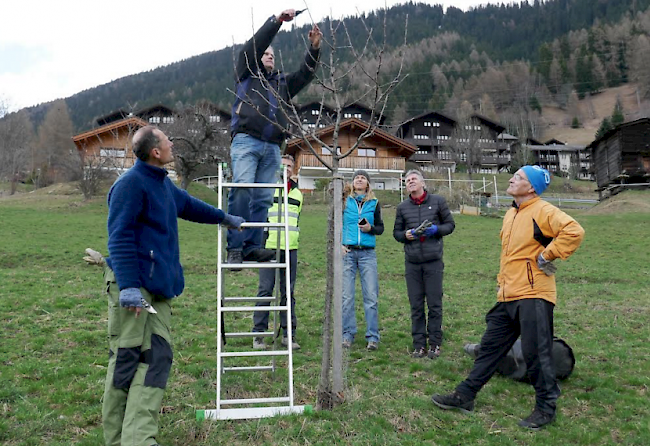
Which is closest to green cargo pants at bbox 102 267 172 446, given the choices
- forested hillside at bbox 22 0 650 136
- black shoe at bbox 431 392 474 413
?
black shoe at bbox 431 392 474 413

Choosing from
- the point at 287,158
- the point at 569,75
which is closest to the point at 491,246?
the point at 287,158

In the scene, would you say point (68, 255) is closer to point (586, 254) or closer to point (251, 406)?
point (251, 406)

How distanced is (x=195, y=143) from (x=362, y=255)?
2882 cm

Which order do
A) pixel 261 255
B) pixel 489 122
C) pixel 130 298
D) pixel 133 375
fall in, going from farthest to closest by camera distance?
pixel 489 122, pixel 261 255, pixel 133 375, pixel 130 298

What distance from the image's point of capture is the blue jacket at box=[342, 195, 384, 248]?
6332 millimetres

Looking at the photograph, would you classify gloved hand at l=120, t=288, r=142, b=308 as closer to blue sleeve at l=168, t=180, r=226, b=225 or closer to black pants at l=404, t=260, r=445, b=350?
blue sleeve at l=168, t=180, r=226, b=225

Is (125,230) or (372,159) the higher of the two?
(372,159)

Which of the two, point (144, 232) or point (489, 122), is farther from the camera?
point (489, 122)

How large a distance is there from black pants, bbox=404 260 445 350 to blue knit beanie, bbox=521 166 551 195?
186 centimetres

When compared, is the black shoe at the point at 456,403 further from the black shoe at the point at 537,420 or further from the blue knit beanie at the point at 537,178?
the blue knit beanie at the point at 537,178

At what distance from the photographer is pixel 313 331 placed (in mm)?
Answer: 7148

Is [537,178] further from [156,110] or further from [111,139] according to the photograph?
[156,110]

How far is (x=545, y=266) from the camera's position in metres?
4.18

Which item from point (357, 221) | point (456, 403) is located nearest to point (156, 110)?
point (357, 221)
